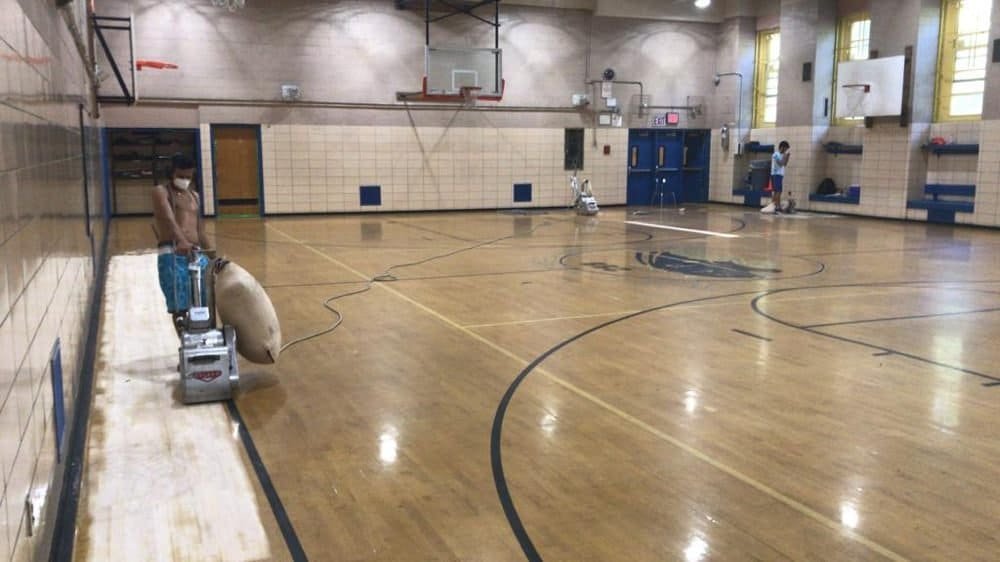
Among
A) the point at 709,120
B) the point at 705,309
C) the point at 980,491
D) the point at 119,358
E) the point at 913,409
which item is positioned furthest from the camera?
the point at 709,120

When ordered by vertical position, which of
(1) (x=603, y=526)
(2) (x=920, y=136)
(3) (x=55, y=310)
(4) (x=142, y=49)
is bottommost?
(1) (x=603, y=526)

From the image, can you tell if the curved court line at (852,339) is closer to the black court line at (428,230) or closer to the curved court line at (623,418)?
the curved court line at (623,418)

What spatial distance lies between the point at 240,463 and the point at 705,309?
16.7 feet

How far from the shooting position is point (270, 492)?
3768mm

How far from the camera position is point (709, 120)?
2252 cm

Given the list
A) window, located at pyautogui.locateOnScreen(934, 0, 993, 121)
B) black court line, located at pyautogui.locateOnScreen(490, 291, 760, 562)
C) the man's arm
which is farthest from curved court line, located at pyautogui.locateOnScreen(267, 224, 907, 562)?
window, located at pyautogui.locateOnScreen(934, 0, 993, 121)

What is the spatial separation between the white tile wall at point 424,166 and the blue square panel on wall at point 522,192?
0.37 ft

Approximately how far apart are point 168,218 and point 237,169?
13.0 meters

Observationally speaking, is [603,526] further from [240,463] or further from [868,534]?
[240,463]

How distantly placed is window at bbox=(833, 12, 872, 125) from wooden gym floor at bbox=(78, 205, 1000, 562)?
1000cm

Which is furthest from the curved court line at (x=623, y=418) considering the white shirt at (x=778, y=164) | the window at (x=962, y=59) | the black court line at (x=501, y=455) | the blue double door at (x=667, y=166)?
the blue double door at (x=667, y=166)

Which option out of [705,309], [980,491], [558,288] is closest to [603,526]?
[980,491]

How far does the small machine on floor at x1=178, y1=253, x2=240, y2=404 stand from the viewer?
501 centimetres

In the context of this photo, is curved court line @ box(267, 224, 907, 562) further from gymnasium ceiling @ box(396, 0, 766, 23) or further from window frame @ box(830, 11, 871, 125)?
gymnasium ceiling @ box(396, 0, 766, 23)
